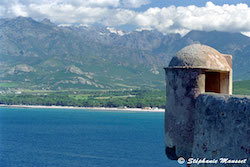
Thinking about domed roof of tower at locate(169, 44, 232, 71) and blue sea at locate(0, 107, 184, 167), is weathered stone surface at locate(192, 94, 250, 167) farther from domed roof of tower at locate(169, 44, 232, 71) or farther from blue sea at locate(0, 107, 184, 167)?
blue sea at locate(0, 107, 184, 167)

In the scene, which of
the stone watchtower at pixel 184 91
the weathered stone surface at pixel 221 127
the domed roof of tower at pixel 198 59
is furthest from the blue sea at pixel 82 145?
the weathered stone surface at pixel 221 127

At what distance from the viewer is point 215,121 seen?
1057 cm

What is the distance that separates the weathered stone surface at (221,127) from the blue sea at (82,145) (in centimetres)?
6404

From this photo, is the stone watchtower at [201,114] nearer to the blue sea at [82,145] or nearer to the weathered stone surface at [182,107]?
the weathered stone surface at [182,107]

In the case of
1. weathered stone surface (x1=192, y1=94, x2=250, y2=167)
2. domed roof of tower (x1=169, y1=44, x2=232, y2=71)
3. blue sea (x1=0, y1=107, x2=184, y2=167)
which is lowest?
blue sea (x1=0, y1=107, x2=184, y2=167)

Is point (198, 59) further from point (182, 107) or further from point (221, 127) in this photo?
point (221, 127)

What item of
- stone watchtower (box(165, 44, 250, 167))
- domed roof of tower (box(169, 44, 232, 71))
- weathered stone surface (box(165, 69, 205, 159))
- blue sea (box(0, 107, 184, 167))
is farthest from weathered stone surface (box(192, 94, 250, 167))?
blue sea (box(0, 107, 184, 167))

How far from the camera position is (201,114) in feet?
36.2

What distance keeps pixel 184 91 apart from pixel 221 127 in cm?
178

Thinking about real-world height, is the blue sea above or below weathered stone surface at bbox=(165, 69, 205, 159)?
below

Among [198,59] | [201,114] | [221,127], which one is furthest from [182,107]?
[221,127]

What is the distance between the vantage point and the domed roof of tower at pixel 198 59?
1191cm

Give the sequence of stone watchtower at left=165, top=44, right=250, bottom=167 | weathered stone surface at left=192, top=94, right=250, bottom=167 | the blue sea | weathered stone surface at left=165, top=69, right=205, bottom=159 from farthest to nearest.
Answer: the blue sea → weathered stone surface at left=165, top=69, right=205, bottom=159 → stone watchtower at left=165, top=44, right=250, bottom=167 → weathered stone surface at left=192, top=94, right=250, bottom=167

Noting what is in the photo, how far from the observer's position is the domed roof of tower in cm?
1191
